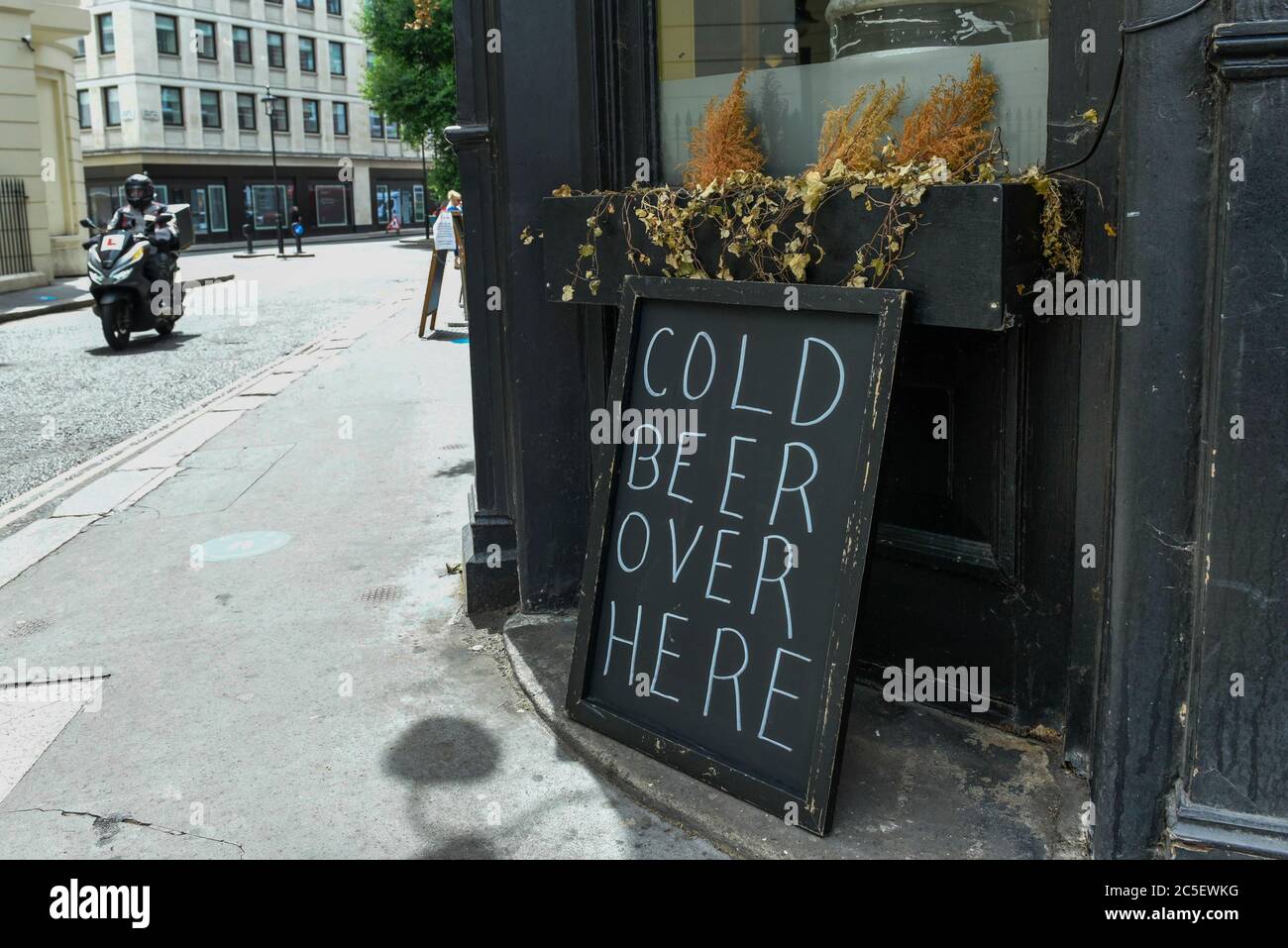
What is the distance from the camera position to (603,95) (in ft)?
13.6

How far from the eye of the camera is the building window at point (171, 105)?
44.8 m

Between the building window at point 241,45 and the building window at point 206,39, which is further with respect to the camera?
the building window at point 241,45

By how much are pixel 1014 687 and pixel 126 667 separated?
322 cm

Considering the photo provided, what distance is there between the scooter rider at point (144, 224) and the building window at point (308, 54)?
40790 mm

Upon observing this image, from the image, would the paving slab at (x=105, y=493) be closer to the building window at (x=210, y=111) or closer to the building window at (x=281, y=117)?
the building window at (x=210, y=111)

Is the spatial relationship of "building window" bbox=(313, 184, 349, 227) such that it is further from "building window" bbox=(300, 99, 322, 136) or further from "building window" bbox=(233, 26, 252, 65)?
"building window" bbox=(233, 26, 252, 65)

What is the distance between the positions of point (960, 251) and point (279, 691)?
280cm

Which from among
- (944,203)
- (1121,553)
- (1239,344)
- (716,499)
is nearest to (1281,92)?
(1239,344)

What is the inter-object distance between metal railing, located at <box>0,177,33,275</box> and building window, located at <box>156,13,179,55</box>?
82.4 ft

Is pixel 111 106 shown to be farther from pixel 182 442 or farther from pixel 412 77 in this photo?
pixel 182 442

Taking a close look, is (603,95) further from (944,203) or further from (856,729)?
(856,729)

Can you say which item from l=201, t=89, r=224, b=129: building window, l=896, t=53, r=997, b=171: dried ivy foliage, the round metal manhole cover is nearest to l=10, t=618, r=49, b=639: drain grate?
the round metal manhole cover

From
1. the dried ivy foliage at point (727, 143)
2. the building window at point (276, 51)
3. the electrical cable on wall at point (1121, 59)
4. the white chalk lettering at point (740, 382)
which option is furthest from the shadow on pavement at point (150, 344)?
the building window at point (276, 51)

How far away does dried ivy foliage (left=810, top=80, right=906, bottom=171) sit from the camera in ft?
10.9
